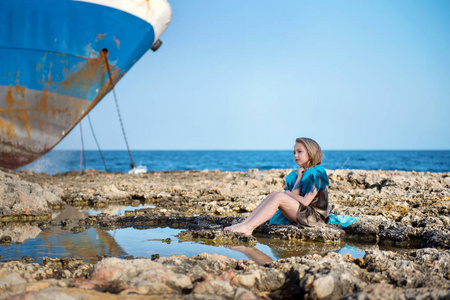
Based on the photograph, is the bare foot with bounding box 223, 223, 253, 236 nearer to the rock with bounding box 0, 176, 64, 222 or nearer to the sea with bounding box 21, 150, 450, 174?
the rock with bounding box 0, 176, 64, 222

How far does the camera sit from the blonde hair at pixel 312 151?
3627 millimetres

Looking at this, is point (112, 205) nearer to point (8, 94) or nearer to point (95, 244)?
point (95, 244)

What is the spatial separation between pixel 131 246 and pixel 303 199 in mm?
1523

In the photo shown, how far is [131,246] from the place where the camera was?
126 inches

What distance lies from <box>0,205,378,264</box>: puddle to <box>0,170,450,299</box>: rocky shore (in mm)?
71

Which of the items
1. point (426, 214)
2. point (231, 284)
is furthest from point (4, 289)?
point (426, 214)

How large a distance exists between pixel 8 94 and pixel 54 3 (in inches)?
94.5

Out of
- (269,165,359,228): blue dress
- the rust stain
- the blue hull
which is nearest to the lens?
(269,165,359,228): blue dress

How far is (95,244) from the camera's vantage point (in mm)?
3248

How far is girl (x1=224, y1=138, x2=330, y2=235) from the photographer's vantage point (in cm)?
354

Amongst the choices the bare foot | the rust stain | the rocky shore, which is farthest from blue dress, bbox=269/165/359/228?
the rust stain

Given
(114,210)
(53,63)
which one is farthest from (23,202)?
(53,63)

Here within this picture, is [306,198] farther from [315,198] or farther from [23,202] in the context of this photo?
[23,202]

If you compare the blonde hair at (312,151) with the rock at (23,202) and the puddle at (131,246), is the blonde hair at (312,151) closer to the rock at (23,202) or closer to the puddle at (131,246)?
the puddle at (131,246)
